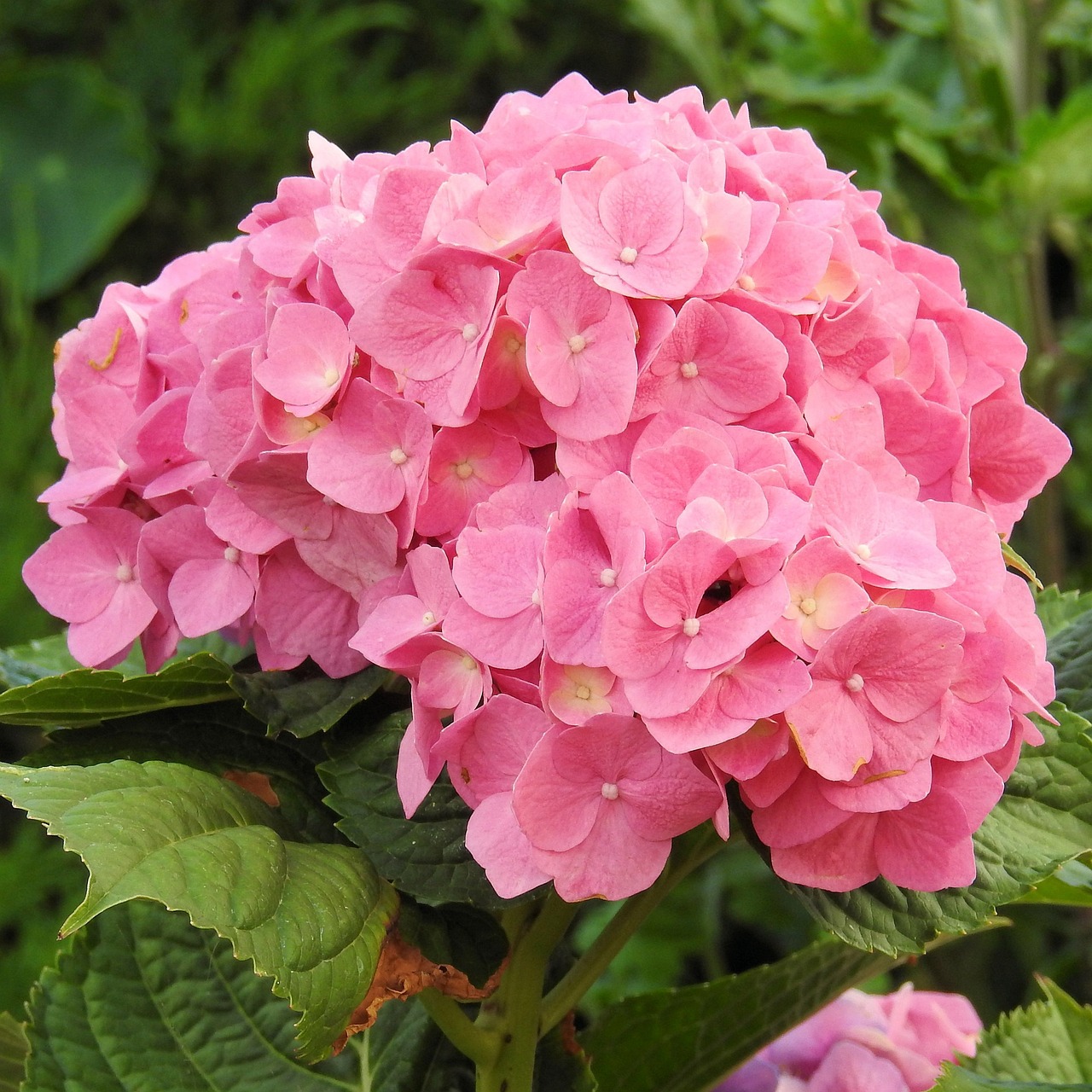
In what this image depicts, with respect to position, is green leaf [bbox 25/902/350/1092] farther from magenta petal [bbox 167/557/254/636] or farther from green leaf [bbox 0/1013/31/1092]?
magenta petal [bbox 167/557/254/636]

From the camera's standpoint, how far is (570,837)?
0.38 metres

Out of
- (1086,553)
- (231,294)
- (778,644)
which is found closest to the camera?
(778,644)

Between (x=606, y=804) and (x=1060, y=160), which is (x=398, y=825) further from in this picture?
(x=1060, y=160)

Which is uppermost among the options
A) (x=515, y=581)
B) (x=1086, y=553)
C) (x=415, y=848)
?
(x=515, y=581)

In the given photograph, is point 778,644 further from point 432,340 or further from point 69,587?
point 69,587

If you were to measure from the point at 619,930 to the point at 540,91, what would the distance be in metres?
2.38

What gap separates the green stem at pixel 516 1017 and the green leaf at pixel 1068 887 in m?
0.19

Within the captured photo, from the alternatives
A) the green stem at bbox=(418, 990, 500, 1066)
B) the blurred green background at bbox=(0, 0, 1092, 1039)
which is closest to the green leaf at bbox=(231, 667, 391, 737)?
the green stem at bbox=(418, 990, 500, 1066)

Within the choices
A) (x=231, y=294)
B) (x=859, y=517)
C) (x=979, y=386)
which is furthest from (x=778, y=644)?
(x=231, y=294)

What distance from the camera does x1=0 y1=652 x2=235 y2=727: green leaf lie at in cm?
44

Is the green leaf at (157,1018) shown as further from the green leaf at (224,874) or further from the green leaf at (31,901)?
the green leaf at (31,901)

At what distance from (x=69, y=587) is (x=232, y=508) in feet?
0.31

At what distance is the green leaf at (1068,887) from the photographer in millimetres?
503

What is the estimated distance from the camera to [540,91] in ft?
8.61
